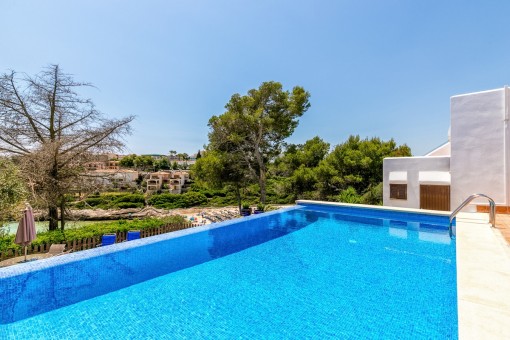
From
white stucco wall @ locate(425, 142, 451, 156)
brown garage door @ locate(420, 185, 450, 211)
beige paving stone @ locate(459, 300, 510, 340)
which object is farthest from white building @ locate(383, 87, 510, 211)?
beige paving stone @ locate(459, 300, 510, 340)

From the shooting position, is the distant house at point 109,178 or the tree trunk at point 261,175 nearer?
the distant house at point 109,178

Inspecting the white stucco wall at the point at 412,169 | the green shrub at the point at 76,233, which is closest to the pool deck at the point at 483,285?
the white stucco wall at the point at 412,169

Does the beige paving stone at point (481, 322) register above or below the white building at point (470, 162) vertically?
below

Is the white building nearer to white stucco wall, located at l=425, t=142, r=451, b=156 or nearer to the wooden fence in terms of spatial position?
white stucco wall, located at l=425, t=142, r=451, b=156

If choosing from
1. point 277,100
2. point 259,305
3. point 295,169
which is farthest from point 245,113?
point 259,305

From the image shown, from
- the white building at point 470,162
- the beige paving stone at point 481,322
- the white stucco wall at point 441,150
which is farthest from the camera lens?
the white stucco wall at point 441,150

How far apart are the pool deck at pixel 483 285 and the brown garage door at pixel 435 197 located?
832 cm

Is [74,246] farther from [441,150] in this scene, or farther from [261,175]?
[441,150]

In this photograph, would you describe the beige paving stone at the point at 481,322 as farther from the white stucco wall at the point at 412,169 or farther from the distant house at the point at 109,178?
the distant house at the point at 109,178

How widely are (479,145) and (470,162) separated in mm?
890

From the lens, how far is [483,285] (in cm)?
345

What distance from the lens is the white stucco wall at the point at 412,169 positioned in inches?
556

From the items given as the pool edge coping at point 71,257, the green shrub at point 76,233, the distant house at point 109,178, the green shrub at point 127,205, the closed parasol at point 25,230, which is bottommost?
the green shrub at point 127,205

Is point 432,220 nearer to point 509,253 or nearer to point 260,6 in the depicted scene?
point 509,253
